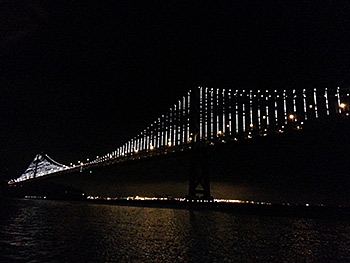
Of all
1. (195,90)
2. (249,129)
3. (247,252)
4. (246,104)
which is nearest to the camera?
(247,252)

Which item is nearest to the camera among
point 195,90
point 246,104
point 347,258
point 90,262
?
point 90,262

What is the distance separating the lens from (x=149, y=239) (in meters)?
10.2

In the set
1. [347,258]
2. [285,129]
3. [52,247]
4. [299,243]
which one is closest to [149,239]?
[52,247]

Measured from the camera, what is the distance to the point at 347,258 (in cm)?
774

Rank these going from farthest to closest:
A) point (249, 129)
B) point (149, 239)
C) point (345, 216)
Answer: point (249, 129) < point (345, 216) < point (149, 239)

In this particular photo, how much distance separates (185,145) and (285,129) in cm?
1158

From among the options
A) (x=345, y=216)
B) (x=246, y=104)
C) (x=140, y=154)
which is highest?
(x=246, y=104)

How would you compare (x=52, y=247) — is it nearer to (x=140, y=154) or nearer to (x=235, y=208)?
(x=235, y=208)

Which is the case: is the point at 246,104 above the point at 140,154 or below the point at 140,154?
above

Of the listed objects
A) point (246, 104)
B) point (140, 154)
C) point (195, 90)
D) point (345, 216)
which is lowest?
point (345, 216)

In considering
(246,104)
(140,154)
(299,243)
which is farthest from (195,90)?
(299,243)

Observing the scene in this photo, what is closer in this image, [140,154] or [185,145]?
[185,145]

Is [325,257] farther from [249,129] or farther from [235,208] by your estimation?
[235,208]

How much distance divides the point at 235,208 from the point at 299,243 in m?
22.3
